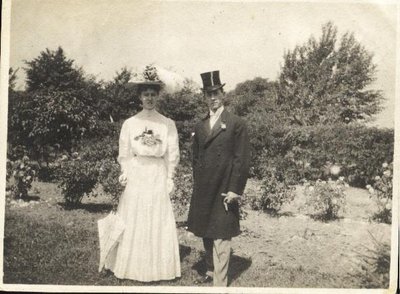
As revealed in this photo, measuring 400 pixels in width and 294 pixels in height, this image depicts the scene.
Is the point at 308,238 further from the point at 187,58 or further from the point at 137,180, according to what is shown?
the point at 187,58

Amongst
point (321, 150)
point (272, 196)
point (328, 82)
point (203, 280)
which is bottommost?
point (203, 280)

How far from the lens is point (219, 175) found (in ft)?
12.7

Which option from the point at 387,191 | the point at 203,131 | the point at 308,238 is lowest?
the point at 308,238

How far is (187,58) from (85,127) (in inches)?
62.2

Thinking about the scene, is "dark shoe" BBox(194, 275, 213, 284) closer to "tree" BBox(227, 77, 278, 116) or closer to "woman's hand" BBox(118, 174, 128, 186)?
"woman's hand" BBox(118, 174, 128, 186)

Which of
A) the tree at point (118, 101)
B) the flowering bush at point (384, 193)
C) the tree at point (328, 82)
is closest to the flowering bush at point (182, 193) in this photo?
the tree at point (118, 101)

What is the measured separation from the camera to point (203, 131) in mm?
3965

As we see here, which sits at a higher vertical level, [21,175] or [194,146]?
[194,146]

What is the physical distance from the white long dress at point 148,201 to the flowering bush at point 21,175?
145 cm

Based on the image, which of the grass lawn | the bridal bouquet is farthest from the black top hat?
the grass lawn

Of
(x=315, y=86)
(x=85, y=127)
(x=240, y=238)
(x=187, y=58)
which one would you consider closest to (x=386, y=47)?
(x=315, y=86)

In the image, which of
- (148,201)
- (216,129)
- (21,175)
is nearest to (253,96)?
(216,129)

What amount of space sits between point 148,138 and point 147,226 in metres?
0.78

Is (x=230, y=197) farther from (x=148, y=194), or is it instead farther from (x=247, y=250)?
(x=247, y=250)
